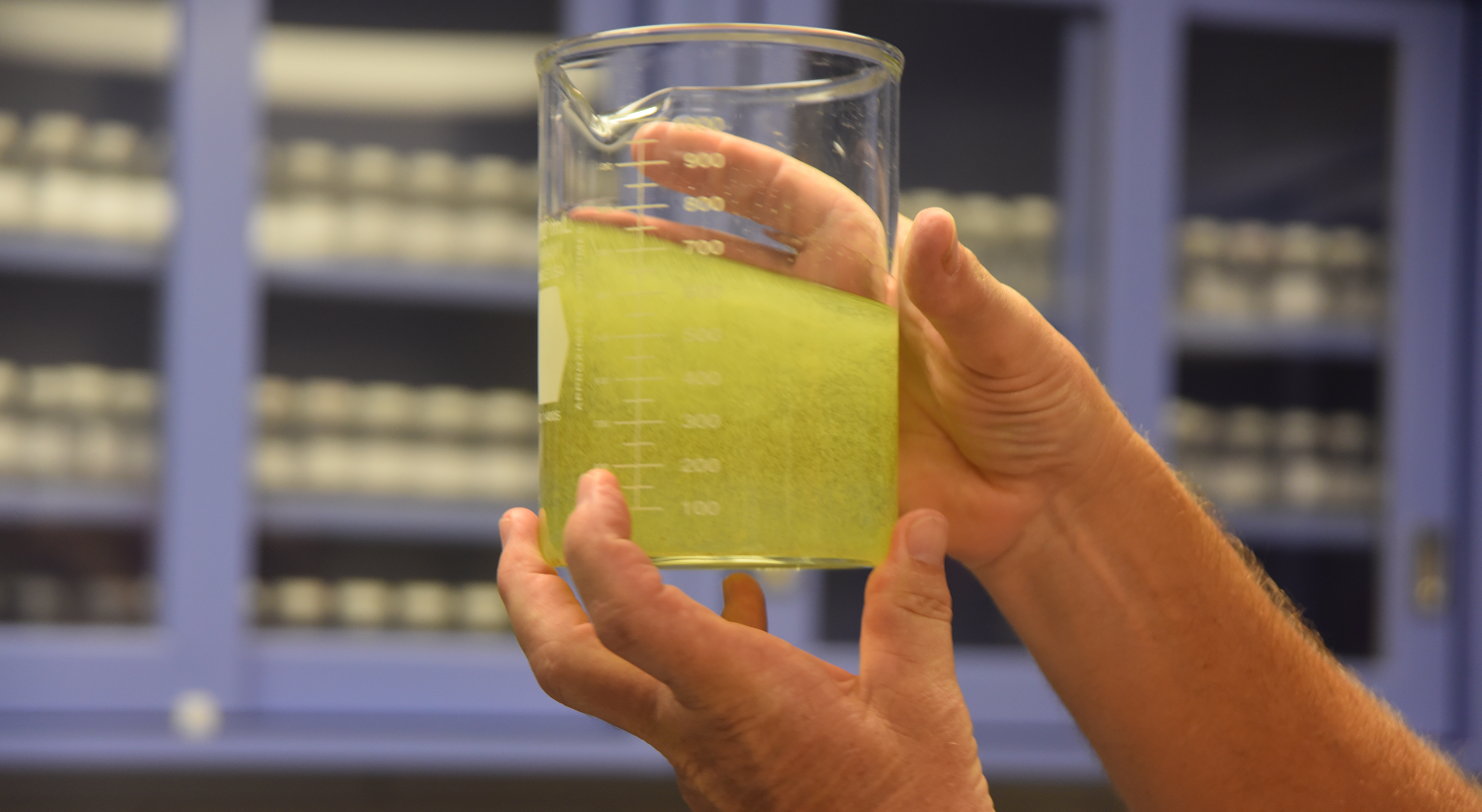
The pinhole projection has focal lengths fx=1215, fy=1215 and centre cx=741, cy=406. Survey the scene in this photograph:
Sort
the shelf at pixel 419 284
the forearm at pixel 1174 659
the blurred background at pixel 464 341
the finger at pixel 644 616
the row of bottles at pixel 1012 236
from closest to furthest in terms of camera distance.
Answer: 1. the finger at pixel 644 616
2. the forearm at pixel 1174 659
3. the blurred background at pixel 464 341
4. the shelf at pixel 419 284
5. the row of bottles at pixel 1012 236

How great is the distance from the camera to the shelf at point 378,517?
5.71 feet

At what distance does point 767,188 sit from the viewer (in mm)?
552

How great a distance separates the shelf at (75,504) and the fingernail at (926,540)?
1446mm

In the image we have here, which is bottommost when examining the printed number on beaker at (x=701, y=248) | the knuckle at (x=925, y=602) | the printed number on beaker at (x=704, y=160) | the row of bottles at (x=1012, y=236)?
the knuckle at (x=925, y=602)

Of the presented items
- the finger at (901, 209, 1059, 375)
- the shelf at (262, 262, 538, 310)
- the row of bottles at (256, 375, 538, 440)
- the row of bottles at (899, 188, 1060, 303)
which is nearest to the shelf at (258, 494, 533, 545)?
the row of bottles at (256, 375, 538, 440)

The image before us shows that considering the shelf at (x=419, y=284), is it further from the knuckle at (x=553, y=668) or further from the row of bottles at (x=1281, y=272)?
the knuckle at (x=553, y=668)

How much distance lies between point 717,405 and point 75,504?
A: 59.1 inches

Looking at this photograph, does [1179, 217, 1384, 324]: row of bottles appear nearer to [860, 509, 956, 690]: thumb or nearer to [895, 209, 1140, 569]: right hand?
[895, 209, 1140, 569]: right hand

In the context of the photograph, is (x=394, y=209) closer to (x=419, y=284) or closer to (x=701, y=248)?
(x=419, y=284)

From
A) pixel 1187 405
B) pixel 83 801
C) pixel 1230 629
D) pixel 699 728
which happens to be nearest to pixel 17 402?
pixel 83 801

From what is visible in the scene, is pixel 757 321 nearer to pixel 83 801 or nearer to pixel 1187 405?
pixel 1187 405

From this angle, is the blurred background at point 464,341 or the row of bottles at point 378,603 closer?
the blurred background at point 464,341

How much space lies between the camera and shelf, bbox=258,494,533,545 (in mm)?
1741

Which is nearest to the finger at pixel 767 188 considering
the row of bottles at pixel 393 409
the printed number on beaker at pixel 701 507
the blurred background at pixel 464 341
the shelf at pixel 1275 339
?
the printed number on beaker at pixel 701 507
